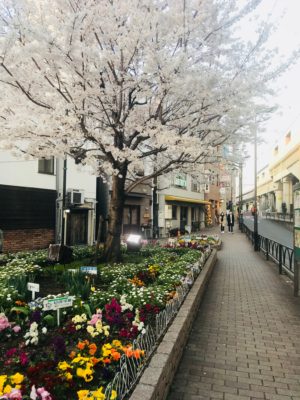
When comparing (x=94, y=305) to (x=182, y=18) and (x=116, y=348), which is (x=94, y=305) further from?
(x=182, y=18)

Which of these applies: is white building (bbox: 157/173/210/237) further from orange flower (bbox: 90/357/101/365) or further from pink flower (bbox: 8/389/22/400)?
pink flower (bbox: 8/389/22/400)

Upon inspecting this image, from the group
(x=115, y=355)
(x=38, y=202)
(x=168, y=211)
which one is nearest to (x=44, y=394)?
(x=115, y=355)

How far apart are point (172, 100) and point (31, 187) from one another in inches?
401

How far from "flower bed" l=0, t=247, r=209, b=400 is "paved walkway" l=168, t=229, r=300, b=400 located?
2.85 ft

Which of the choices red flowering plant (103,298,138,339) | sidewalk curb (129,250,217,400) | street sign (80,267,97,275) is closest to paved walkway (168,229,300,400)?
sidewalk curb (129,250,217,400)

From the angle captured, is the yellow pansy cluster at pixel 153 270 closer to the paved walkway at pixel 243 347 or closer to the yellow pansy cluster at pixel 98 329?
the paved walkway at pixel 243 347

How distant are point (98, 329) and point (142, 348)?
0.65 m

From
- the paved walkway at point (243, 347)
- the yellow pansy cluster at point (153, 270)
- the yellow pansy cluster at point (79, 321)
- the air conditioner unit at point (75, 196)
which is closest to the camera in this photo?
the paved walkway at point (243, 347)

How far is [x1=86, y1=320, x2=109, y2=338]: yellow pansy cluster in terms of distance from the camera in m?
4.08

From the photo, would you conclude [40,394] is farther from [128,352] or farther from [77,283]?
[77,283]

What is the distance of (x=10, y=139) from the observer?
8.30m

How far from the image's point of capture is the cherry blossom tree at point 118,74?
6492mm

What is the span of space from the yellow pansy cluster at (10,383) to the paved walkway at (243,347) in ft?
6.07

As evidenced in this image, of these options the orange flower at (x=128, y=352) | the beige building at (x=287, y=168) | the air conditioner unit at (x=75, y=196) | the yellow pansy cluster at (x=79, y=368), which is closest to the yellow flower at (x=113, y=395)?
the yellow pansy cluster at (x=79, y=368)
